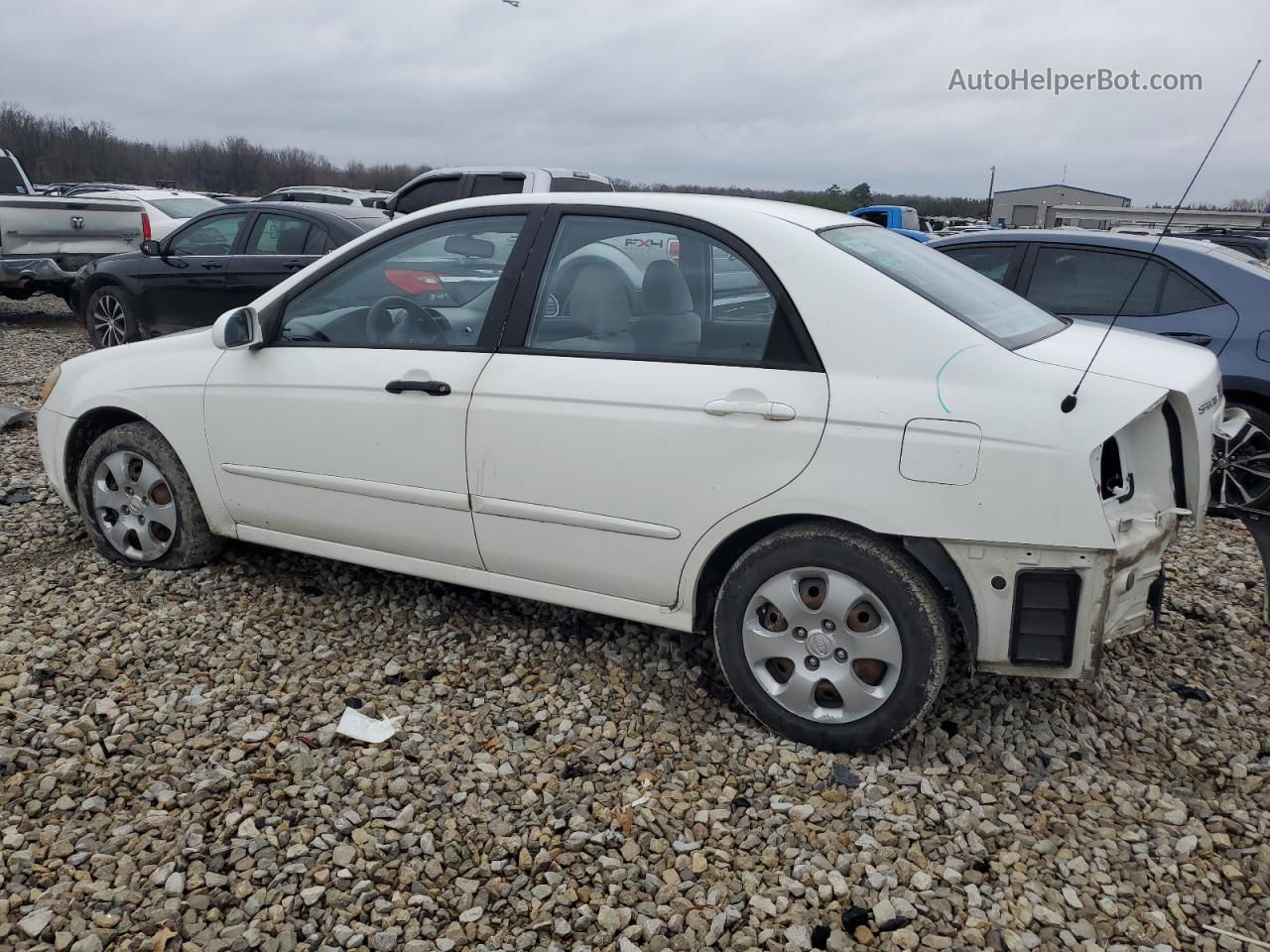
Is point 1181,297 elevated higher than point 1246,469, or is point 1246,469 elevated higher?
point 1181,297

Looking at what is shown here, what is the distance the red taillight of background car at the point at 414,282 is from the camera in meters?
3.82

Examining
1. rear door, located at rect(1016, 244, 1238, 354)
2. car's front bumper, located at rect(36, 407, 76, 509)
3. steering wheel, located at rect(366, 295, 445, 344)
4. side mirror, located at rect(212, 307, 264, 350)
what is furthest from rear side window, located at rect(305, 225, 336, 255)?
rear door, located at rect(1016, 244, 1238, 354)

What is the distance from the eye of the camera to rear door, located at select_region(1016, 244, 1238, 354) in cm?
568

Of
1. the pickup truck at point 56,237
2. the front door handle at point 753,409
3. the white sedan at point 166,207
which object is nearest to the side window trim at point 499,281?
the front door handle at point 753,409

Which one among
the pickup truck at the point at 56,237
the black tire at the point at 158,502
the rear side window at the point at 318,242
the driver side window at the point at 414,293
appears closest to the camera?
the driver side window at the point at 414,293

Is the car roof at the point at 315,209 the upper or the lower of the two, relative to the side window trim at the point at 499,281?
upper

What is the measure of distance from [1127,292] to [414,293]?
14.1ft

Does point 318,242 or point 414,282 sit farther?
point 318,242

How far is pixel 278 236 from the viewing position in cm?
913

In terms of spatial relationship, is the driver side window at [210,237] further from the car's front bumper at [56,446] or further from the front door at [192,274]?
the car's front bumper at [56,446]

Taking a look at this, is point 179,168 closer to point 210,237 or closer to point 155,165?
point 155,165

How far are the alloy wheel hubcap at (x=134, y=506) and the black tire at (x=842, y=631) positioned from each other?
2.56 meters

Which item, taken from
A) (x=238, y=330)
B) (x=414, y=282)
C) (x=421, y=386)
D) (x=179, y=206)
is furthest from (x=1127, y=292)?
(x=179, y=206)

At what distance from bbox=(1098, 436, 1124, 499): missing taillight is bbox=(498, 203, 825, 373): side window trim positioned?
859 mm
